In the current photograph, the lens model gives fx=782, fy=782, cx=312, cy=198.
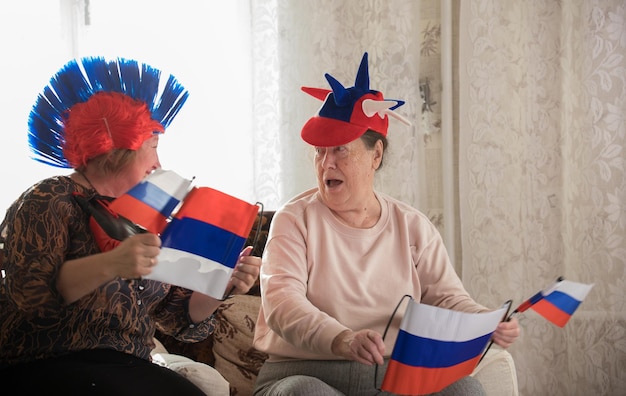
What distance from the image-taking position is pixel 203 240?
157cm

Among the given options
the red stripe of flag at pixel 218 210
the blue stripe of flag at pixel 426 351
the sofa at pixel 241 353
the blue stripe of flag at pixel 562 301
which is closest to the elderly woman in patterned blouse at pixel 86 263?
the red stripe of flag at pixel 218 210

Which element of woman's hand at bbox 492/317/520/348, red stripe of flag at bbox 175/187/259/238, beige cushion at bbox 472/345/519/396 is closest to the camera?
red stripe of flag at bbox 175/187/259/238

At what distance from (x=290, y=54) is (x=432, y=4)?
0.62 m

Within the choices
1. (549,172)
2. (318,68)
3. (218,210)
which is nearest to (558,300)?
(218,210)

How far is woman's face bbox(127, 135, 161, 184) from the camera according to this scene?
5.61 feet

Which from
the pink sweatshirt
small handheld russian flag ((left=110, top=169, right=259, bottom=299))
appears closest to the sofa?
the pink sweatshirt

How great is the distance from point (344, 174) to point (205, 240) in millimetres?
585

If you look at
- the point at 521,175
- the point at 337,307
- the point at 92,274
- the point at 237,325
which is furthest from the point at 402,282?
the point at 521,175

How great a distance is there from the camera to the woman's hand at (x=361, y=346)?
1.68m

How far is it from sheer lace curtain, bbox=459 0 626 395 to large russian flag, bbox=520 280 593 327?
45.0 inches

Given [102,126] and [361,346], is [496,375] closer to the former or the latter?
[361,346]

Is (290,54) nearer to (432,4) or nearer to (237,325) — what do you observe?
(432,4)

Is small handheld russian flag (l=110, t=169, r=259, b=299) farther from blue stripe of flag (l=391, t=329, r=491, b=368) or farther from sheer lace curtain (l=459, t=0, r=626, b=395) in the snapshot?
sheer lace curtain (l=459, t=0, r=626, b=395)

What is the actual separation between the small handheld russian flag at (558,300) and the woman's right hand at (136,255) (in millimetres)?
915
